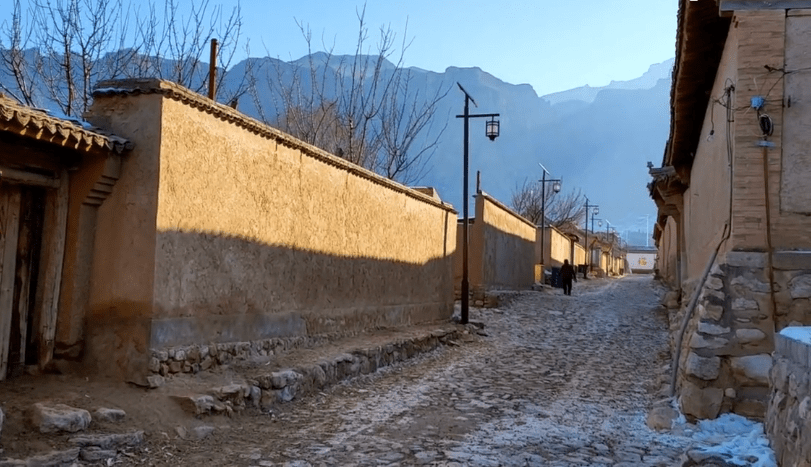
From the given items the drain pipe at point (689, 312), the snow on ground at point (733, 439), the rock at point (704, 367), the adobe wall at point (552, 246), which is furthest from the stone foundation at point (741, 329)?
the adobe wall at point (552, 246)

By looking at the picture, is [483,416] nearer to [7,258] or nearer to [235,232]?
[235,232]

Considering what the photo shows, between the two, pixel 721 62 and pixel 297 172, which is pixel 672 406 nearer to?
pixel 721 62

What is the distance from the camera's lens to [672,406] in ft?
23.3

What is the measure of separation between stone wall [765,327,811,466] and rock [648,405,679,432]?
3.47 ft

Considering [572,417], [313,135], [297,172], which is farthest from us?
[313,135]

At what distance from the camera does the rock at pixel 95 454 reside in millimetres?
5223

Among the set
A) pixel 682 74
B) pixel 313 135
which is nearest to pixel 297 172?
pixel 682 74

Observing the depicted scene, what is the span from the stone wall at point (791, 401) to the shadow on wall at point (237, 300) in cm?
532

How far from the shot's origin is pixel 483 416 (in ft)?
24.5

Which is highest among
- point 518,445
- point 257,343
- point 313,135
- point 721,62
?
point 313,135

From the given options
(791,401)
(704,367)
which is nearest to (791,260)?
(704,367)

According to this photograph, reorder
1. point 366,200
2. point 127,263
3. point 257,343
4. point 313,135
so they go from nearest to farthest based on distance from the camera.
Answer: point 127,263 → point 257,343 → point 366,200 → point 313,135

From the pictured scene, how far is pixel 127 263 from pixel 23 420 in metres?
1.80

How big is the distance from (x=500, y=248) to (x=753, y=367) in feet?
48.6
